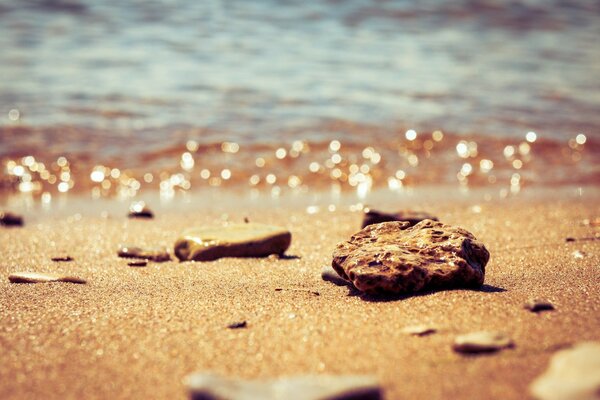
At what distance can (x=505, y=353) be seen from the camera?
6.88 feet

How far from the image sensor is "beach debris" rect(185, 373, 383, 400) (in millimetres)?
1708

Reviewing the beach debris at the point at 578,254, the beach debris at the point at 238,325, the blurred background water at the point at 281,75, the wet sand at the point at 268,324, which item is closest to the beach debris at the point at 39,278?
the wet sand at the point at 268,324

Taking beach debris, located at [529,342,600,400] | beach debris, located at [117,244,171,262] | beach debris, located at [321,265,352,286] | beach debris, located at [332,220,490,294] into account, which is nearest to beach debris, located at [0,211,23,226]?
beach debris, located at [117,244,171,262]

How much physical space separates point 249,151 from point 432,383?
14.6ft

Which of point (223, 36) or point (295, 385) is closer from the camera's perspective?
point (295, 385)

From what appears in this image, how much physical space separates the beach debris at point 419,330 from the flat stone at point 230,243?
4.36ft

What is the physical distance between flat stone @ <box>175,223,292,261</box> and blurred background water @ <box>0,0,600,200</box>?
2335 mm

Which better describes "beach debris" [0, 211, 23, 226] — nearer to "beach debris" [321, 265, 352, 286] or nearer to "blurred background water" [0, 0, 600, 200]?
"blurred background water" [0, 0, 600, 200]

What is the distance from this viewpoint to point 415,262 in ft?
8.71

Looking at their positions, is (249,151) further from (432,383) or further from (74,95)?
(432,383)

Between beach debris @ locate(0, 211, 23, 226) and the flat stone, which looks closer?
the flat stone

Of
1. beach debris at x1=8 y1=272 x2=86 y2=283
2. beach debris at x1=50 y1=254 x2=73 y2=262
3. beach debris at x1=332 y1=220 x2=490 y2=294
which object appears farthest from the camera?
beach debris at x1=50 y1=254 x2=73 y2=262

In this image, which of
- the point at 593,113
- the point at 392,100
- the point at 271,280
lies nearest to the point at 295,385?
the point at 271,280

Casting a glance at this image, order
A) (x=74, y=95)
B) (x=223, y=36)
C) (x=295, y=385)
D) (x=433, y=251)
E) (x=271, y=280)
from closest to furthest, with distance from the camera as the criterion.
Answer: (x=295, y=385) < (x=433, y=251) < (x=271, y=280) < (x=74, y=95) < (x=223, y=36)
